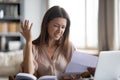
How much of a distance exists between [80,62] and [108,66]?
278 mm

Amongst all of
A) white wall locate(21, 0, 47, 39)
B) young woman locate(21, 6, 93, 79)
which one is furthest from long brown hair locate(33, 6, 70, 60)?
white wall locate(21, 0, 47, 39)

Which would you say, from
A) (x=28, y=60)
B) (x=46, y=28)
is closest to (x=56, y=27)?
(x=46, y=28)

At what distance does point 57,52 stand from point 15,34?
10.8ft

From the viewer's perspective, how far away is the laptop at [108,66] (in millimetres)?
1444

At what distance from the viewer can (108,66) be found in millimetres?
1472

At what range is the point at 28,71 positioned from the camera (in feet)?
5.77

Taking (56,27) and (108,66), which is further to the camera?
(56,27)

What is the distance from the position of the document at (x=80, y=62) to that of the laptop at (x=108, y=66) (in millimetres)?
239

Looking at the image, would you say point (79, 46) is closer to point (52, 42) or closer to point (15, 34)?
point (15, 34)

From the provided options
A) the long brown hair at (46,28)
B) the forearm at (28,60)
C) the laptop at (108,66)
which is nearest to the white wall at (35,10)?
the long brown hair at (46,28)

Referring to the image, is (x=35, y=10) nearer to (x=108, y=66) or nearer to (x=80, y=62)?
(x=80, y=62)

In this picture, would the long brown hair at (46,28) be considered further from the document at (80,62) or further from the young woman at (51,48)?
the document at (80,62)

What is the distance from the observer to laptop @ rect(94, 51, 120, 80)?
144 cm

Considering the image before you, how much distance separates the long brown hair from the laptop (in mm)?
518
